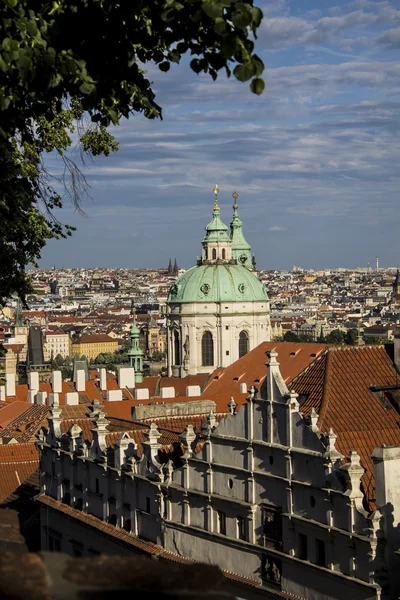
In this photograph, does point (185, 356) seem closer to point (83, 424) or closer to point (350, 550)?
point (83, 424)

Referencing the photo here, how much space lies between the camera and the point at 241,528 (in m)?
20.8

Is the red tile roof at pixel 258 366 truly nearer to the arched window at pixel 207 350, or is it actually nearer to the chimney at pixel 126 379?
the chimney at pixel 126 379

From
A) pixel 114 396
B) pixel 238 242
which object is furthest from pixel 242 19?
pixel 238 242

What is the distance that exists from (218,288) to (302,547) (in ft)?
213

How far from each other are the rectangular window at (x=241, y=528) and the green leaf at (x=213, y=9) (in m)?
14.3

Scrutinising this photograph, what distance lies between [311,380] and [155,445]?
3.56 m

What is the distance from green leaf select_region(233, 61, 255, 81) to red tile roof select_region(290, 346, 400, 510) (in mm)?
11352

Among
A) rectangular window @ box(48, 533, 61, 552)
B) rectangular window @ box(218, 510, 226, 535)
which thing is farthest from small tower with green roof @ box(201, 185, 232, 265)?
rectangular window @ box(218, 510, 226, 535)

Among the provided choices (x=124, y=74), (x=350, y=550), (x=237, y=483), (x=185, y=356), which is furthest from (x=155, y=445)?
(x=185, y=356)

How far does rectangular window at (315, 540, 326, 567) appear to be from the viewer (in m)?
18.4

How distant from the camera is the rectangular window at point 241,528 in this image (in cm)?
2070

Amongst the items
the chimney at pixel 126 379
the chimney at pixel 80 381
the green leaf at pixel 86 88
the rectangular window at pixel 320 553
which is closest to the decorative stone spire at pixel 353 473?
the rectangular window at pixel 320 553

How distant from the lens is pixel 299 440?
62.5 feet

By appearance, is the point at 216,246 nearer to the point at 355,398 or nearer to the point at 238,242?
the point at 238,242
